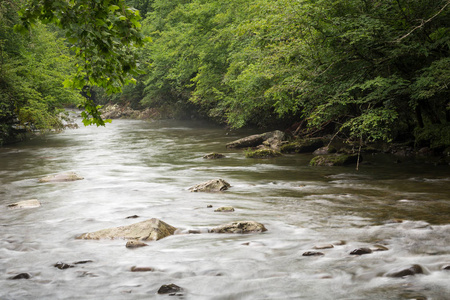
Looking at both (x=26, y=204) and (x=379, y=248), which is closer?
(x=379, y=248)

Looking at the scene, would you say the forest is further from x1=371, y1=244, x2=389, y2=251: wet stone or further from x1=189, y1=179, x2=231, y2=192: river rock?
x1=371, y1=244, x2=389, y2=251: wet stone

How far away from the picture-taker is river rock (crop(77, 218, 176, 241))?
6969 mm

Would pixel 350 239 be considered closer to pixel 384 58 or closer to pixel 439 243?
pixel 439 243

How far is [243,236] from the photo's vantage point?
7.01 meters

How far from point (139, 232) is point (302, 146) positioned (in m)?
12.3

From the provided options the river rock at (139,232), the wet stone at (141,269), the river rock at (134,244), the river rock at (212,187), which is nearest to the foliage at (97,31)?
the wet stone at (141,269)

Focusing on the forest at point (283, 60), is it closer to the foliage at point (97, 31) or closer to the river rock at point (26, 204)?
the foliage at point (97, 31)

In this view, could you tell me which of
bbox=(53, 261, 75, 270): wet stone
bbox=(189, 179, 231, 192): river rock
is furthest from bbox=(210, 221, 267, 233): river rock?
bbox=(189, 179, 231, 192): river rock

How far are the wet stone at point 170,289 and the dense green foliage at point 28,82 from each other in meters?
15.7

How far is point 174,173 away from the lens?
14578 mm

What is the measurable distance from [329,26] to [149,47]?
31602mm

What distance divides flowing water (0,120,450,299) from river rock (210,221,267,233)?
0.16 metres

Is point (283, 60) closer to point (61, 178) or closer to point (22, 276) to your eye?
point (61, 178)

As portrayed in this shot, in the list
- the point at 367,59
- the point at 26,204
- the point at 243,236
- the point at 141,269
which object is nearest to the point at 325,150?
the point at 367,59
